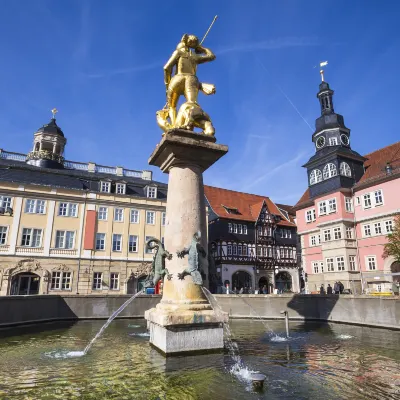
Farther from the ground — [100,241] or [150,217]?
[150,217]

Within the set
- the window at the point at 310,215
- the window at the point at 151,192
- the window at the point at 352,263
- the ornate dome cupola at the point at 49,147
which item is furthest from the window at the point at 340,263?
the ornate dome cupola at the point at 49,147

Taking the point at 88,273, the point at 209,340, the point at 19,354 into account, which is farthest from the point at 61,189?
the point at 209,340

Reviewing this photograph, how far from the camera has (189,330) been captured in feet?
20.6

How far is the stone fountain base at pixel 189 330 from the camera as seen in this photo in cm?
615

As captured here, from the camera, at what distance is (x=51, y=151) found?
1901 inches

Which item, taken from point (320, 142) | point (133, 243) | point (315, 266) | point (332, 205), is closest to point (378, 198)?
point (332, 205)

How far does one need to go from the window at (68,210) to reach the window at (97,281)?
6.51 meters

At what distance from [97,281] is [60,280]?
11.4ft

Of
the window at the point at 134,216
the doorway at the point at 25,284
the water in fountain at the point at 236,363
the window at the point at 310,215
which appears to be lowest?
the water in fountain at the point at 236,363

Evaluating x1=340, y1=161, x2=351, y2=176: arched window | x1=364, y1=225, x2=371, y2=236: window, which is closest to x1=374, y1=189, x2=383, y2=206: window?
x1=364, y1=225, x2=371, y2=236: window

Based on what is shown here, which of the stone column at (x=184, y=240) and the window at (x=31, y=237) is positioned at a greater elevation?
the window at (x=31, y=237)

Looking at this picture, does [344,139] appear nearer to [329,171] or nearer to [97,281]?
[329,171]

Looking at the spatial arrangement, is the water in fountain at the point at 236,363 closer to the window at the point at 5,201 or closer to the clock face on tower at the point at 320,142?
the window at the point at 5,201

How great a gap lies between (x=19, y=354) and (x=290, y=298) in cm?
1409
